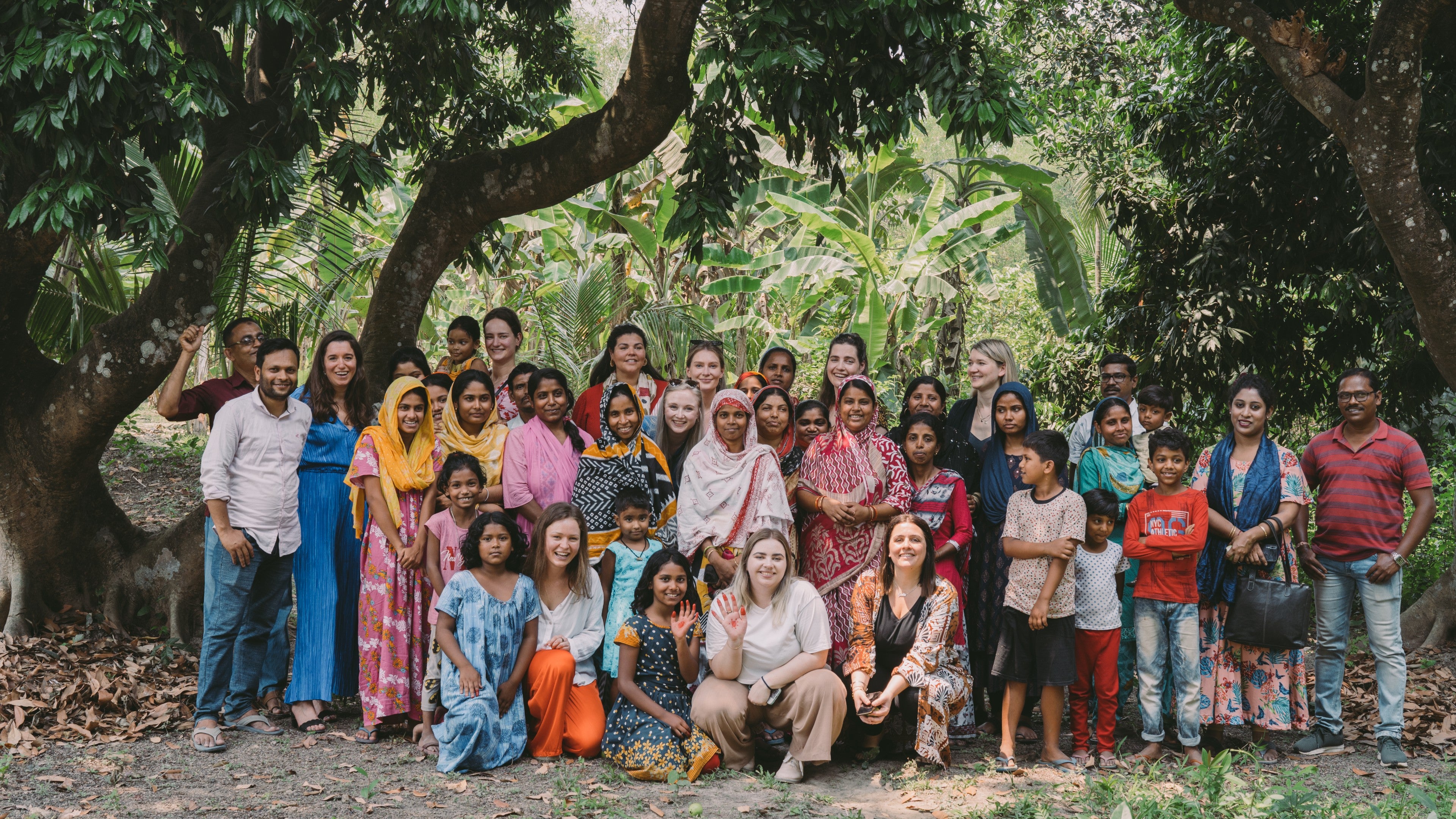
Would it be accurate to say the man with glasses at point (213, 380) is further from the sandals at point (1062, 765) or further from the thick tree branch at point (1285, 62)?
the thick tree branch at point (1285, 62)

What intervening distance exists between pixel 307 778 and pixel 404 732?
2.42 ft

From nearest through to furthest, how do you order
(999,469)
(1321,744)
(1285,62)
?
(1321,744) → (999,469) → (1285,62)

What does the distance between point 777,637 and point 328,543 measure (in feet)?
7.55

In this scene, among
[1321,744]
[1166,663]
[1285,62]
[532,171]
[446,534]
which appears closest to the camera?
[1166,663]

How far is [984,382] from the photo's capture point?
17.6ft

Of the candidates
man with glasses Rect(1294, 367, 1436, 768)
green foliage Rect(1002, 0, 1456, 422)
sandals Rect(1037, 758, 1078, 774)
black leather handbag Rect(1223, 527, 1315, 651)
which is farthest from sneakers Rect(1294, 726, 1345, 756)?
green foliage Rect(1002, 0, 1456, 422)

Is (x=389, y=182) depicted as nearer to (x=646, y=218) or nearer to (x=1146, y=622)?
(x=1146, y=622)

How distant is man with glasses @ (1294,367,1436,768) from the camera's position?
15.6 ft

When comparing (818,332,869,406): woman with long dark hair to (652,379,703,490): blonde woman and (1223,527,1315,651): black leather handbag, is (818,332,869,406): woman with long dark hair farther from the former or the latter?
(1223,527,1315,651): black leather handbag

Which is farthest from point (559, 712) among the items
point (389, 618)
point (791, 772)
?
point (791, 772)

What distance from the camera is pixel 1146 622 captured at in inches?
186

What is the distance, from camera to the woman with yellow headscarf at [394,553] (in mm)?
4906

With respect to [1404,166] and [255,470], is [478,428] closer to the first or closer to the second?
[255,470]

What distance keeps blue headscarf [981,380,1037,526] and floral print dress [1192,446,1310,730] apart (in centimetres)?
83
